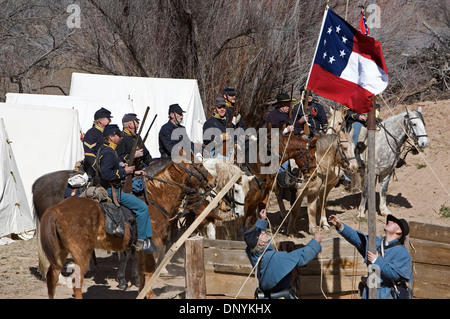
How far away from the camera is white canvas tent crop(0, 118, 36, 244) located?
14.1 metres

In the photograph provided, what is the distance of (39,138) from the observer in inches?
603

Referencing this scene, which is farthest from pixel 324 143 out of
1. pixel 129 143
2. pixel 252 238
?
pixel 252 238

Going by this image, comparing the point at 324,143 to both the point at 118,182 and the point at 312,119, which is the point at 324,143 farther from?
the point at 118,182

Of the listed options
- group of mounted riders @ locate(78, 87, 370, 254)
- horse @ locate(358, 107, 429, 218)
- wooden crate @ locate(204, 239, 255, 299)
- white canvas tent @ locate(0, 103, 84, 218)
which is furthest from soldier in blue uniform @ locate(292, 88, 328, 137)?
wooden crate @ locate(204, 239, 255, 299)

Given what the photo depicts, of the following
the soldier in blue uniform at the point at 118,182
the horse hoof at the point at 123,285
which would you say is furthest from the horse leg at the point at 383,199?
the soldier in blue uniform at the point at 118,182

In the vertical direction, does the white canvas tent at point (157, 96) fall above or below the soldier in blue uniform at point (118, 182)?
above

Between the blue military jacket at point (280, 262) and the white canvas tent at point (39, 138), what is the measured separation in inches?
360

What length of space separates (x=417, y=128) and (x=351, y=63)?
7.98 m

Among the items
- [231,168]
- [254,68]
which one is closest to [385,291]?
[231,168]

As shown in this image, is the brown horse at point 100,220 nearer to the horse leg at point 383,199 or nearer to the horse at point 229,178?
the horse at point 229,178

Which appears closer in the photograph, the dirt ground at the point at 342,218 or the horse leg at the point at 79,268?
the horse leg at the point at 79,268

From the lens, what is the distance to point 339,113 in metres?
15.6

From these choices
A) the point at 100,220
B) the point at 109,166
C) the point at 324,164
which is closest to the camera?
the point at 100,220

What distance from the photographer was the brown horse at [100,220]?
8.73 meters
